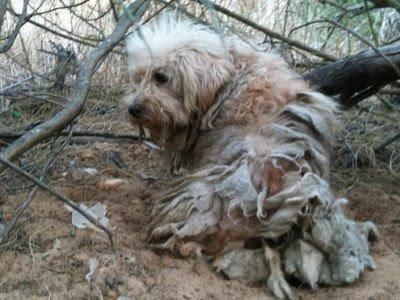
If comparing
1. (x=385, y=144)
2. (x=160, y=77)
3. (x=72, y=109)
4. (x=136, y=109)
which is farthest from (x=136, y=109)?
(x=385, y=144)

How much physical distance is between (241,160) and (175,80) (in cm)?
69

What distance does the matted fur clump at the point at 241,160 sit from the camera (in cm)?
313

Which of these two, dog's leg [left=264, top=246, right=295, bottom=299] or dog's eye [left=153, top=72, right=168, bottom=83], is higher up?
dog's eye [left=153, top=72, right=168, bottom=83]

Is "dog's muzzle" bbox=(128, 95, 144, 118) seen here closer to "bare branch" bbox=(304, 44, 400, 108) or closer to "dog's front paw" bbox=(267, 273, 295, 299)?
"dog's front paw" bbox=(267, 273, 295, 299)

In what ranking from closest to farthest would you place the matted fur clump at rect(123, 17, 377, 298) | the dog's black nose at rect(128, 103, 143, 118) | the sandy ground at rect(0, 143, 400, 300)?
the sandy ground at rect(0, 143, 400, 300)
the matted fur clump at rect(123, 17, 377, 298)
the dog's black nose at rect(128, 103, 143, 118)

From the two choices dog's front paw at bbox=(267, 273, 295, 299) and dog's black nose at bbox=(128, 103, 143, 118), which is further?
dog's black nose at bbox=(128, 103, 143, 118)

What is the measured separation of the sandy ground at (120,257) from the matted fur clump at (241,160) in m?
0.11

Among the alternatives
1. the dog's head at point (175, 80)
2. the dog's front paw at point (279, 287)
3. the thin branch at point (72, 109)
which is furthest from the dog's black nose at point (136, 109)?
the dog's front paw at point (279, 287)

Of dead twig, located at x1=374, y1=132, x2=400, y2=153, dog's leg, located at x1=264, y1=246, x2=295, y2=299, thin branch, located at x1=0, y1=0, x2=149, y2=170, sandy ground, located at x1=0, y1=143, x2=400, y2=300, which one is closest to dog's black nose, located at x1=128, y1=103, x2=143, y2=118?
thin branch, located at x1=0, y1=0, x2=149, y2=170

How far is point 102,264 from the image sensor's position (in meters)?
3.11

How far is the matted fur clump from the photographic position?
313cm

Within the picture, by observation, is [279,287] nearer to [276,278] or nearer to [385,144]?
[276,278]

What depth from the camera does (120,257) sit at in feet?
10.5

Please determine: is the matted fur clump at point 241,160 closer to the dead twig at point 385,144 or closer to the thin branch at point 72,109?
the thin branch at point 72,109
